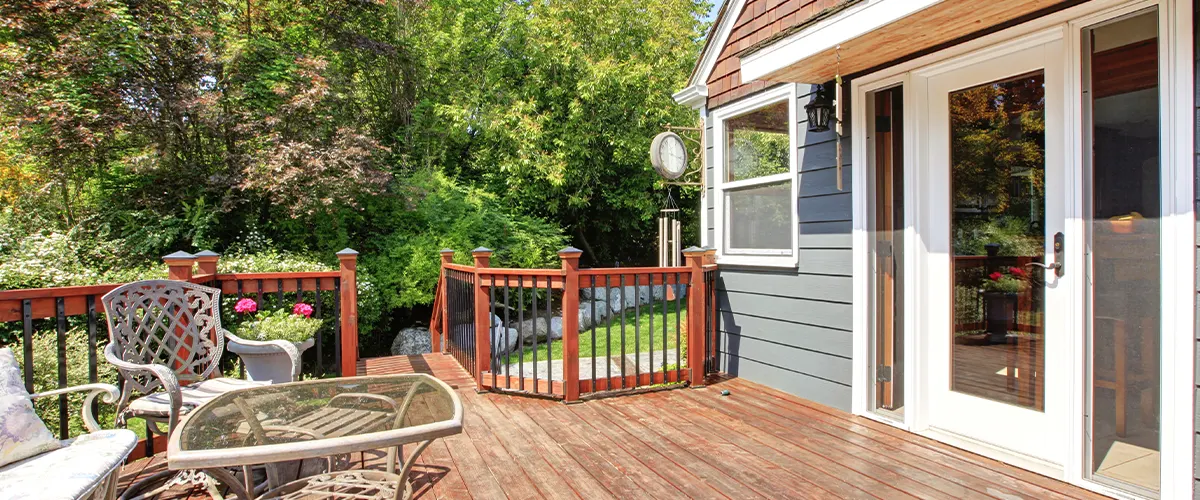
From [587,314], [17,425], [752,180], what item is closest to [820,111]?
[752,180]

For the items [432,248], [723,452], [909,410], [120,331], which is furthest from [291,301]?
[909,410]

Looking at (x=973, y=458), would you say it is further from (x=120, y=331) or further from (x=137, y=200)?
(x=137, y=200)

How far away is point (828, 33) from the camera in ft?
9.30

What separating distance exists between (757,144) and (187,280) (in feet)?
12.4

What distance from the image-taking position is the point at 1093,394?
2309 millimetres

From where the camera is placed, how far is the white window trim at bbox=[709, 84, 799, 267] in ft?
12.5

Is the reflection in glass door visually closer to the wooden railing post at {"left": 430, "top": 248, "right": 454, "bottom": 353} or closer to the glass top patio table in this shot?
the glass top patio table

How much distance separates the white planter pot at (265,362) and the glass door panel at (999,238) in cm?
361

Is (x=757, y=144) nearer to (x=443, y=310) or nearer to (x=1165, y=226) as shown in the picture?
(x=1165, y=226)

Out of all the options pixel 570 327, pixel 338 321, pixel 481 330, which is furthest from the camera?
pixel 481 330

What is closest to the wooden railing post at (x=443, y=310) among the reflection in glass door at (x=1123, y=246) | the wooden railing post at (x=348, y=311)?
the wooden railing post at (x=348, y=311)

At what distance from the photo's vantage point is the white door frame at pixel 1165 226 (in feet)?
6.66

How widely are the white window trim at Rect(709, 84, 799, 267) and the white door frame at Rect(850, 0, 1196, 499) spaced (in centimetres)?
75

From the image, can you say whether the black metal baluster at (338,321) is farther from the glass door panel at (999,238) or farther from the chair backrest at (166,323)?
the glass door panel at (999,238)
